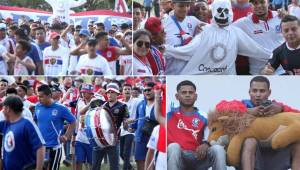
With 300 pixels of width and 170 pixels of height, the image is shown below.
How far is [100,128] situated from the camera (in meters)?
7.69

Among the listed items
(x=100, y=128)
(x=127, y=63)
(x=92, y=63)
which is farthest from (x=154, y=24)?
(x=100, y=128)

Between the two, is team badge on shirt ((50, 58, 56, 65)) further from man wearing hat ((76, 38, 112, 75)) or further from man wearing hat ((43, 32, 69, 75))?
man wearing hat ((76, 38, 112, 75))

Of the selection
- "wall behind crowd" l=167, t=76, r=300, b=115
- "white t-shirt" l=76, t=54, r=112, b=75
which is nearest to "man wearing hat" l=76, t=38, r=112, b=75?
"white t-shirt" l=76, t=54, r=112, b=75

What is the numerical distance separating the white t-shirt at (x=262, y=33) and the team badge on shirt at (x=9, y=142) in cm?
272

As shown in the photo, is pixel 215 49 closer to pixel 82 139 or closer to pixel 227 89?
pixel 227 89

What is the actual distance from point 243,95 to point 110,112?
1505 mm

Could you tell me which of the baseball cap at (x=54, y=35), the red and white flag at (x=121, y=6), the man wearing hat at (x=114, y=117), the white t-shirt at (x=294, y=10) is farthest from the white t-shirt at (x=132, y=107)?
the white t-shirt at (x=294, y=10)

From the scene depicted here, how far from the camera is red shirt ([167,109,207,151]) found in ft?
24.9

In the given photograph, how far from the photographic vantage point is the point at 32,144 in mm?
7133

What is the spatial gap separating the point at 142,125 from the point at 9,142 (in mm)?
1466

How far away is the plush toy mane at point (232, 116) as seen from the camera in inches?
297

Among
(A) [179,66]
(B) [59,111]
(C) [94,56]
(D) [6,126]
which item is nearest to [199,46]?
(A) [179,66]

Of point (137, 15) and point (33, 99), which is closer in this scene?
point (137, 15)

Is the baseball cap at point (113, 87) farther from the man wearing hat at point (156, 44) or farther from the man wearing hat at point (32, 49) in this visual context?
the man wearing hat at point (32, 49)
